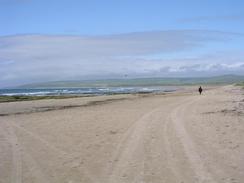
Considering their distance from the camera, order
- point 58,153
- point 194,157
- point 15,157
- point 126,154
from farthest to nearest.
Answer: point 58,153 → point 15,157 → point 126,154 → point 194,157

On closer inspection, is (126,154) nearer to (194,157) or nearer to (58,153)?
(194,157)

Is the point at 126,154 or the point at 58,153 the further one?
the point at 58,153

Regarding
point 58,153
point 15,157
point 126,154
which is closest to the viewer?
point 126,154

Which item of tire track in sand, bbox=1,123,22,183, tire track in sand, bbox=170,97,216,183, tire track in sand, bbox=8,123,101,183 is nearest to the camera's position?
tire track in sand, bbox=170,97,216,183

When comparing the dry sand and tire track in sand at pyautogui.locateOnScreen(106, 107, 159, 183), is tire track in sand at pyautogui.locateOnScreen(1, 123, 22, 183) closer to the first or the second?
the dry sand

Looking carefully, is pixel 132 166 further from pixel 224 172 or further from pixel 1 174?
pixel 1 174

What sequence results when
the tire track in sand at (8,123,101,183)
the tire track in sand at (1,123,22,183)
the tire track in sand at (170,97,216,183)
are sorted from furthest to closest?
the tire track in sand at (1,123,22,183)
the tire track in sand at (8,123,101,183)
the tire track in sand at (170,97,216,183)

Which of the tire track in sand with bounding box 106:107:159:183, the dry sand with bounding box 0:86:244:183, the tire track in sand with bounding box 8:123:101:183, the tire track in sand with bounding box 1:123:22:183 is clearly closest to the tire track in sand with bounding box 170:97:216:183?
the dry sand with bounding box 0:86:244:183

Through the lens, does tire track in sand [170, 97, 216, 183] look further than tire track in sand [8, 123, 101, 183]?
No

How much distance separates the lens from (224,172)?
30.1 ft

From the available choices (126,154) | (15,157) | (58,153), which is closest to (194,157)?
(126,154)

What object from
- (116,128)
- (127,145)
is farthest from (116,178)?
(116,128)

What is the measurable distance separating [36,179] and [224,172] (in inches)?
148

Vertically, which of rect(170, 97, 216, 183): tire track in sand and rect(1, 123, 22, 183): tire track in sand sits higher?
rect(1, 123, 22, 183): tire track in sand
